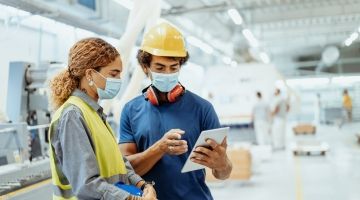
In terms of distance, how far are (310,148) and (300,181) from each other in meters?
2.97

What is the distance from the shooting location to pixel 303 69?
22.0 metres

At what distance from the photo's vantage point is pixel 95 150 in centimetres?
134

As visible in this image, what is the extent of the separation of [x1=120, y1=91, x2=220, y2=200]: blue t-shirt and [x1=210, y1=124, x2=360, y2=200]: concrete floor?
13.4 ft

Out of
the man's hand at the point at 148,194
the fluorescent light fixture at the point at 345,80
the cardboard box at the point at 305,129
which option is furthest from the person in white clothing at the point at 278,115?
the fluorescent light fixture at the point at 345,80

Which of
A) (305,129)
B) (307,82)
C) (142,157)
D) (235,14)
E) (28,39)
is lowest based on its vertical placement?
(305,129)

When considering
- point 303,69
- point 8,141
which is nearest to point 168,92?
point 8,141

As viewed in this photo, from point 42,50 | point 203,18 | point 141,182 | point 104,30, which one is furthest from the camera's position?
point 203,18

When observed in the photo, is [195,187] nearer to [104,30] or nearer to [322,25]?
[104,30]

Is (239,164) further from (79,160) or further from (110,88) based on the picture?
(79,160)

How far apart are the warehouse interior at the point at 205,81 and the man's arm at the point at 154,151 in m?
0.33

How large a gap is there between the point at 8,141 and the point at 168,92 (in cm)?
170

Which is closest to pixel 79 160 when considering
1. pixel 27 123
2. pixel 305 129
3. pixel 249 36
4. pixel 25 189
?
pixel 25 189

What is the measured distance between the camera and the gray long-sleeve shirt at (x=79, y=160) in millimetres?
1254

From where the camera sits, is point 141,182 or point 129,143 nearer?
point 141,182
